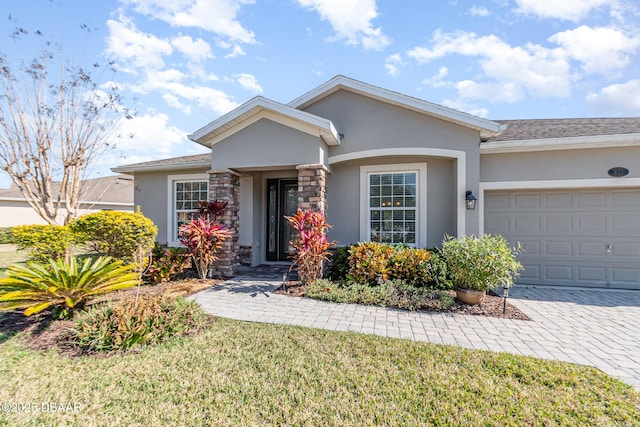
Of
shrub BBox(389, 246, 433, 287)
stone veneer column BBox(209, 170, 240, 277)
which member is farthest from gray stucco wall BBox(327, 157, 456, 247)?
stone veneer column BBox(209, 170, 240, 277)

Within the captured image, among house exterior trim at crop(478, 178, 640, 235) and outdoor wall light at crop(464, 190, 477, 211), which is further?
outdoor wall light at crop(464, 190, 477, 211)

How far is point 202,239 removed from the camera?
22.6ft

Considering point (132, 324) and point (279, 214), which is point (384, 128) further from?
point (132, 324)

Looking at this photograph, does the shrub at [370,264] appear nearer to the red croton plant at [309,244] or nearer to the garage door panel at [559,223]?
the red croton plant at [309,244]

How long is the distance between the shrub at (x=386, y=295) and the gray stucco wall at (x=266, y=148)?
3343mm

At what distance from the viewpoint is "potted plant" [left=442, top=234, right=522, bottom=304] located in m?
5.20

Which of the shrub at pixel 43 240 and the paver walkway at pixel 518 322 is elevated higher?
the shrub at pixel 43 240

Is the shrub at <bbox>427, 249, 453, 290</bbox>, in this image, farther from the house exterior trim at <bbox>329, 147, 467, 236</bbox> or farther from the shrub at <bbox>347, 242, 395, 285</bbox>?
the house exterior trim at <bbox>329, 147, 467, 236</bbox>

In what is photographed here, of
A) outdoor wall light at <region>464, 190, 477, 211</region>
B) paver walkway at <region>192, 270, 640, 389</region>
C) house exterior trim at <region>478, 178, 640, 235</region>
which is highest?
house exterior trim at <region>478, 178, 640, 235</region>

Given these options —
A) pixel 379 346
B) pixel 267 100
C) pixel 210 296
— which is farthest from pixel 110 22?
pixel 379 346

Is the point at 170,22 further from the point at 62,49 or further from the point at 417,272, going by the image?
the point at 417,272

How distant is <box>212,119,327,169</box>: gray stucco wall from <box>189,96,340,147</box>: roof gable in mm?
142

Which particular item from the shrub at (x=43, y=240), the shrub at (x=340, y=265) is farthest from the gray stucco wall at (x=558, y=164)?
the shrub at (x=43, y=240)

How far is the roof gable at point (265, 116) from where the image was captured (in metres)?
6.71
